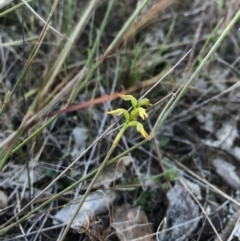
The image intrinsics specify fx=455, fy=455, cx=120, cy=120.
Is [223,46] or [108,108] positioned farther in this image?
[223,46]

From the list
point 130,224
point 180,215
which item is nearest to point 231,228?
point 180,215

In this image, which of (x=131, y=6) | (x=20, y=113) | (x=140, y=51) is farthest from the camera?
(x=131, y=6)

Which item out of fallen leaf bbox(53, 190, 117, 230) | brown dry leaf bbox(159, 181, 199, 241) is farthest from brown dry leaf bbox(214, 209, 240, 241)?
fallen leaf bbox(53, 190, 117, 230)

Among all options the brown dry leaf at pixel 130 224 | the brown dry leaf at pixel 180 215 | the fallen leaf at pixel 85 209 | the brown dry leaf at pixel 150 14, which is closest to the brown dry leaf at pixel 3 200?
the fallen leaf at pixel 85 209

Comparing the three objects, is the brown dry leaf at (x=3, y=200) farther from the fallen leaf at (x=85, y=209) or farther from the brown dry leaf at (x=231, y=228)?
the brown dry leaf at (x=231, y=228)

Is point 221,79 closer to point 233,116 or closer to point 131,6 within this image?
point 233,116

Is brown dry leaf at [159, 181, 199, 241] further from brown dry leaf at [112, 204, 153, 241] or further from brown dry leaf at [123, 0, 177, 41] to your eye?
brown dry leaf at [123, 0, 177, 41]

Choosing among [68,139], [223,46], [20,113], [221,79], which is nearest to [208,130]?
[221,79]
